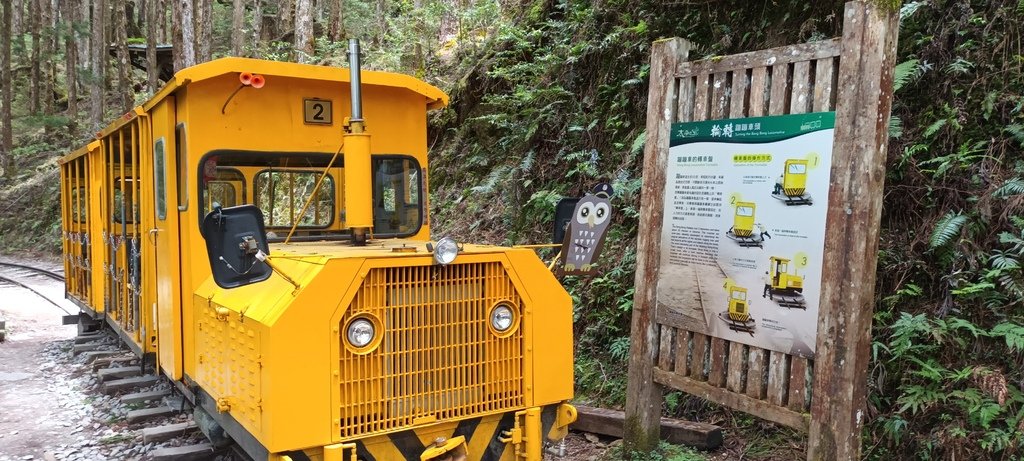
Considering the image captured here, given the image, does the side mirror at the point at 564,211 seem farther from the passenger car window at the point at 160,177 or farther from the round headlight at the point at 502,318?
the passenger car window at the point at 160,177

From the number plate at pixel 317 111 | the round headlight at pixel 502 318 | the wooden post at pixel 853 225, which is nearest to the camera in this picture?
the wooden post at pixel 853 225

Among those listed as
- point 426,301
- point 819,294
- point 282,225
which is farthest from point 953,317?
point 282,225

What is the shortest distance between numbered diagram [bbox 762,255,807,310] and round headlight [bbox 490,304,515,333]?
144cm

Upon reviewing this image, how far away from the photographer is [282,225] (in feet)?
16.2

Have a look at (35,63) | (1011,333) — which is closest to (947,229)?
(1011,333)

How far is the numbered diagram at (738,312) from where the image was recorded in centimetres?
398

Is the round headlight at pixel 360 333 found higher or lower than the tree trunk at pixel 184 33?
lower

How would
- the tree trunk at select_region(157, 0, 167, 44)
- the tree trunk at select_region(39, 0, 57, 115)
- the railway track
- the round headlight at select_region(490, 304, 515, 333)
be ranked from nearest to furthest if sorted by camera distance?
the round headlight at select_region(490, 304, 515, 333)
the railway track
the tree trunk at select_region(39, 0, 57, 115)
the tree trunk at select_region(157, 0, 167, 44)

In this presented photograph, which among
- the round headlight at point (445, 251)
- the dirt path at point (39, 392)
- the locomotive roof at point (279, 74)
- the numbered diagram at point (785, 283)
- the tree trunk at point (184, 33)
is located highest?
the tree trunk at point (184, 33)

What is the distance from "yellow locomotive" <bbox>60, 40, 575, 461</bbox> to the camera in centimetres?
319

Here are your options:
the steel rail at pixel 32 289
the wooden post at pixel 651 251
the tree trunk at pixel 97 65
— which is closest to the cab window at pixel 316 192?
the wooden post at pixel 651 251

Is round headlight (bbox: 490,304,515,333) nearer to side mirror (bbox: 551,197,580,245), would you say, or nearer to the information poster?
side mirror (bbox: 551,197,580,245)

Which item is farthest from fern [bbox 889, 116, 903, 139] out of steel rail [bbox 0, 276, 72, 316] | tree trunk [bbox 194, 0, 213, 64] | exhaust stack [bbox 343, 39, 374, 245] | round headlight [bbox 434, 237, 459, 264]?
tree trunk [bbox 194, 0, 213, 64]

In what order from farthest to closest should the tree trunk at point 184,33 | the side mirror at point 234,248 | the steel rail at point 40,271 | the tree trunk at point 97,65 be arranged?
the tree trunk at point 97,65
the steel rail at point 40,271
the tree trunk at point 184,33
the side mirror at point 234,248
